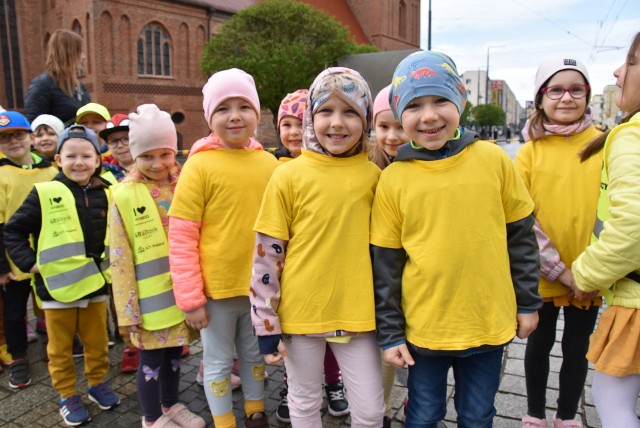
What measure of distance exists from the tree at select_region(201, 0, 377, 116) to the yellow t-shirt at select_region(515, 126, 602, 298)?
2294 centimetres

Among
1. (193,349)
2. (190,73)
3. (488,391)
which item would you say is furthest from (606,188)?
(190,73)

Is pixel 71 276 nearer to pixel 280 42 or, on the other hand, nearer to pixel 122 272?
pixel 122 272

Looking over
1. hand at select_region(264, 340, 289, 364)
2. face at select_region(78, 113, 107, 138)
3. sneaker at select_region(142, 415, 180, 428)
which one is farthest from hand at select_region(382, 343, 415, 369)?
face at select_region(78, 113, 107, 138)

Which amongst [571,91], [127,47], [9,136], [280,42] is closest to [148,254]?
[9,136]

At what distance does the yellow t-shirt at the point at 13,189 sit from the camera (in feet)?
12.2

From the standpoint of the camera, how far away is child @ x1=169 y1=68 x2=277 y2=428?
253 centimetres

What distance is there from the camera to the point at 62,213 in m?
3.14

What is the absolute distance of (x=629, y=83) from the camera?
2.04 meters

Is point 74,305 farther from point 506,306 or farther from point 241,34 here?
point 241,34

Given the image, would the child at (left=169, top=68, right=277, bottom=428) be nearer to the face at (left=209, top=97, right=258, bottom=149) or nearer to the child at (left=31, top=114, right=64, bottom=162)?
the face at (left=209, top=97, right=258, bottom=149)

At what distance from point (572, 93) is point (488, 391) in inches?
62.4

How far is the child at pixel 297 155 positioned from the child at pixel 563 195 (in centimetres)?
Answer: 127

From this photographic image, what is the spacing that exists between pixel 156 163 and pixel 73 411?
5.80 feet

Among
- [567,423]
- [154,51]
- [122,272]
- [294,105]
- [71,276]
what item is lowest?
[567,423]
